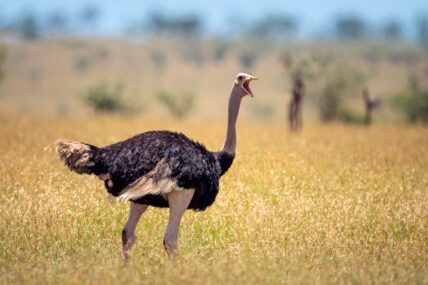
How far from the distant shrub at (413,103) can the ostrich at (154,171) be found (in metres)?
24.6

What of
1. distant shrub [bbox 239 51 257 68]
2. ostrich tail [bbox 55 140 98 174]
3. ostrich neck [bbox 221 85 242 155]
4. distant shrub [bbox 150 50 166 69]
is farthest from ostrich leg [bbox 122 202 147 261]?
distant shrub [bbox 239 51 257 68]

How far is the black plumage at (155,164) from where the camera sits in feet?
18.5

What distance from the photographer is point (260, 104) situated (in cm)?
5081

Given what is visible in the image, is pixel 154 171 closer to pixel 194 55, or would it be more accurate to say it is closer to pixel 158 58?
pixel 158 58

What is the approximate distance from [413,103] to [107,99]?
1221 cm

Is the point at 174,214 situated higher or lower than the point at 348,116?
higher

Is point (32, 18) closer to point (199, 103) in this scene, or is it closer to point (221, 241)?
point (199, 103)

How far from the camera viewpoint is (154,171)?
5617mm

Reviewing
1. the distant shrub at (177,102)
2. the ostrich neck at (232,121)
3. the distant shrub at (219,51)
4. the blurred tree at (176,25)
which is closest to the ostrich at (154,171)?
the ostrich neck at (232,121)

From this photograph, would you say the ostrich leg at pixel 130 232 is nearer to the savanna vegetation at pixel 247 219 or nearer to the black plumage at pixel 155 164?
the savanna vegetation at pixel 247 219

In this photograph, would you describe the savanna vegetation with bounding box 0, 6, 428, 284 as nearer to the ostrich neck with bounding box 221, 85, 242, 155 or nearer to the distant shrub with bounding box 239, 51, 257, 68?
the ostrich neck with bounding box 221, 85, 242, 155

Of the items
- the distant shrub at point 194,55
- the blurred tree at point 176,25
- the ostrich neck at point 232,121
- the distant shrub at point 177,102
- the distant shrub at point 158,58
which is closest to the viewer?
the ostrich neck at point 232,121

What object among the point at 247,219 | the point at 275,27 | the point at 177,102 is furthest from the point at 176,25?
the point at 247,219

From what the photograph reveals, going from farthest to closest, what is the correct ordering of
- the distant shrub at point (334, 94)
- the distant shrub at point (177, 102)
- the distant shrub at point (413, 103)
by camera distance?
the distant shrub at point (334, 94), the distant shrub at point (177, 102), the distant shrub at point (413, 103)
